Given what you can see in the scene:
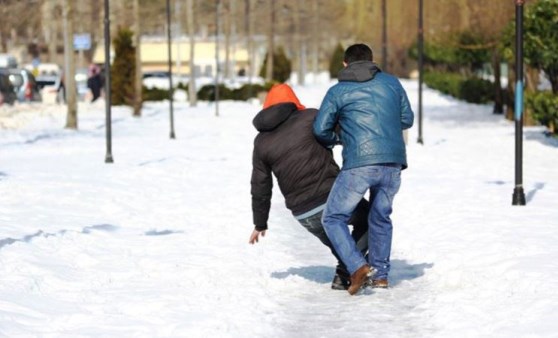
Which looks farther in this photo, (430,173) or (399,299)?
(430,173)

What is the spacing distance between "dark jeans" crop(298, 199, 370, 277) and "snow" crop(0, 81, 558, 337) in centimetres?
31

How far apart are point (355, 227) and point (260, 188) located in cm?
80

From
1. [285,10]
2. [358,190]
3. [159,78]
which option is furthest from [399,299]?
[285,10]

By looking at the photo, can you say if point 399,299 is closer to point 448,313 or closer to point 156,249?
point 448,313

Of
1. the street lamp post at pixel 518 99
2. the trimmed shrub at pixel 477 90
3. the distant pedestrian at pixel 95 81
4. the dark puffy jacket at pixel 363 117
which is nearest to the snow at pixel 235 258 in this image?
the street lamp post at pixel 518 99

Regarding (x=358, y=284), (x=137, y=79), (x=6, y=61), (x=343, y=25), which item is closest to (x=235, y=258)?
(x=358, y=284)

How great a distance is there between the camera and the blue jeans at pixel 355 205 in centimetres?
945

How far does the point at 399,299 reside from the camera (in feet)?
31.3

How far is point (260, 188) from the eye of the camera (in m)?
9.74

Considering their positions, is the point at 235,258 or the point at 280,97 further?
the point at 235,258

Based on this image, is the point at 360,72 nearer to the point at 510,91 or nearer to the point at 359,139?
the point at 359,139

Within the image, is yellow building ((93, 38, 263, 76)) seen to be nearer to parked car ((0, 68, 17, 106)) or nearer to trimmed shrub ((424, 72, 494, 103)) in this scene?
trimmed shrub ((424, 72, 494, 103))

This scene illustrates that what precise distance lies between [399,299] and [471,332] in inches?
59.6

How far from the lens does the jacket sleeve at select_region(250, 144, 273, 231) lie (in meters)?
9.72
